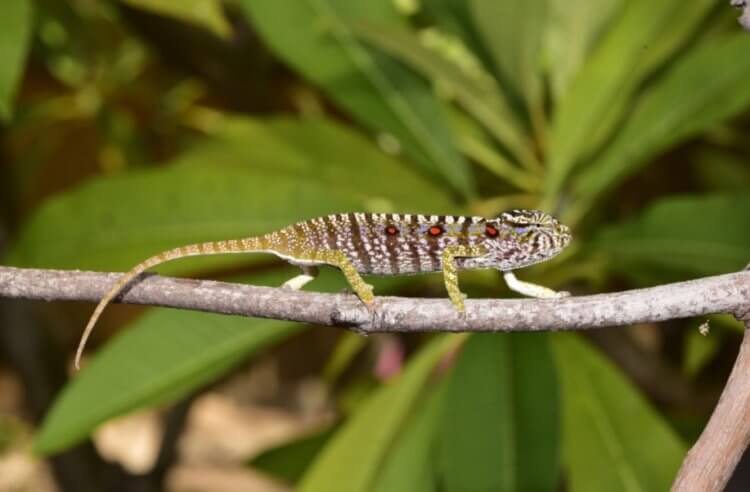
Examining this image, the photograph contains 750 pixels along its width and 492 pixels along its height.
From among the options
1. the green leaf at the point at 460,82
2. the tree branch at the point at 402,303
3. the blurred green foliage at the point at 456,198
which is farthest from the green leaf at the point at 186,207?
the tree branch at the point at 402,303

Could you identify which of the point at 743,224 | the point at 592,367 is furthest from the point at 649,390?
the point at 743,224

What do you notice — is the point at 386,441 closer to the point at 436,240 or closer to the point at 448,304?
the point at 436,240

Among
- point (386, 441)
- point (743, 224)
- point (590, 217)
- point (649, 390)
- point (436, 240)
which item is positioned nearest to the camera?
point (436, 240)

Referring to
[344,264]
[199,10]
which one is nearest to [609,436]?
[344,264]

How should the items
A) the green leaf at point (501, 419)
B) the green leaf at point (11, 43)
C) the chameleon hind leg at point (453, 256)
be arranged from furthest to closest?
the green leaf at point (501, 419), the green leaf at point (11, 43), the chameleon hind leg at point (453, 256)

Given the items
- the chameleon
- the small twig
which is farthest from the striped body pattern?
the small twig

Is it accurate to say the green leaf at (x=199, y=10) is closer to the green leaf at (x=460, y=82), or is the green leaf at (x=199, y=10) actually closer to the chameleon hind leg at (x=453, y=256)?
the green leaf at (x=460, y=82)

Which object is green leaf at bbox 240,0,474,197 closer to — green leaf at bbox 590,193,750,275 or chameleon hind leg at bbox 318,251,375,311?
green leaf at bbox 590,193,750,275
